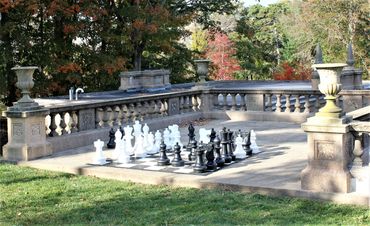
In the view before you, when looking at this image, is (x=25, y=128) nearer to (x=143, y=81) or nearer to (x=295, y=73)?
(x=143, y=81)

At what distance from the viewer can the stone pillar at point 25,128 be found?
460 inches

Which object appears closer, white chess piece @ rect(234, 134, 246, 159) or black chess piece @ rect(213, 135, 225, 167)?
black chess piece @ rect(213, 135, 225, 167)

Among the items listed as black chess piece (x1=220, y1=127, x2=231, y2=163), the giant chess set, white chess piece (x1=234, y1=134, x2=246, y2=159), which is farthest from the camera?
white chess piece (x1=234, y1=134, x2=246, y2=159)

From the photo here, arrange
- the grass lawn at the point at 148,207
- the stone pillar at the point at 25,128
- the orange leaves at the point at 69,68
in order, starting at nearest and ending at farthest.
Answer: the grass lawn at the point at 148,207, the stone pillar at the point at 25,128, the orange leaves at the point at 69,68

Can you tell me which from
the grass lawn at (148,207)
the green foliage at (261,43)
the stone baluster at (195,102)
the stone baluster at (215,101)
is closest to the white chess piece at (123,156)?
the grass lawn at (148,207)

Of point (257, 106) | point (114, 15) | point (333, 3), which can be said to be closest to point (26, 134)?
point (257, 106)

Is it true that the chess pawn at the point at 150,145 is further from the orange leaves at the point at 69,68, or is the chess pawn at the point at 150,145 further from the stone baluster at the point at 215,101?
the orange leaves at the point at 69,68

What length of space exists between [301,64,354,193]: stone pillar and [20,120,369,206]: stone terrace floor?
20cm

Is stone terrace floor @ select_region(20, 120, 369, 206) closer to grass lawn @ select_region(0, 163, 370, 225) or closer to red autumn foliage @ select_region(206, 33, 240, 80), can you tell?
grass lawn @ select_region(0, 163, 370, 225)

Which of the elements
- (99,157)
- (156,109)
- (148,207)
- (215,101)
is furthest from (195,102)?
(148,207)

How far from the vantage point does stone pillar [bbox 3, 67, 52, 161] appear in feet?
38.4

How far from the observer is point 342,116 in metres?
8.22

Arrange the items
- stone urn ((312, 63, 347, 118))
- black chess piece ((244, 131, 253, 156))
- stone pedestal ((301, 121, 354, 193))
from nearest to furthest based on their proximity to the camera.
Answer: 1. stone pedestal ((301, 121, 354, 193))
2. stone urn ((312, 63, 347, 118))
3. black chess piece ((244, 131, 253, 156))

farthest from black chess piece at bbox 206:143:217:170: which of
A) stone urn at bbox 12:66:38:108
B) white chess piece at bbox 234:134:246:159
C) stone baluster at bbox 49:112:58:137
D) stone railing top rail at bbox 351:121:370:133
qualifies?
stone baluster at bbox 49:112:58:137
